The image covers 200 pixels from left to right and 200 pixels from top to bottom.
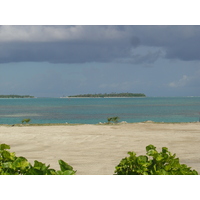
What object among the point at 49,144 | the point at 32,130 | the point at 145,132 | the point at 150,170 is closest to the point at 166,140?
the point at 145,132

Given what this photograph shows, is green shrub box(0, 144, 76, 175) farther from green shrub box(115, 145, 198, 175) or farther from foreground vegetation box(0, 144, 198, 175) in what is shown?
green shrub box(115, 145, 198, 175)

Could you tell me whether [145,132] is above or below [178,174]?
above

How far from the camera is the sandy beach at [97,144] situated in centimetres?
677

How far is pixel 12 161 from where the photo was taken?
269 centimetres

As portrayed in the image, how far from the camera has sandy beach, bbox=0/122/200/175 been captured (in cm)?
677

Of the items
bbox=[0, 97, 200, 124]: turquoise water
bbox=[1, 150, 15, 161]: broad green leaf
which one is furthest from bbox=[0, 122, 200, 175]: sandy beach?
bbox=[0, 97, 200, 124]: turquoise water

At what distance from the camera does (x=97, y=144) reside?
9070 mm

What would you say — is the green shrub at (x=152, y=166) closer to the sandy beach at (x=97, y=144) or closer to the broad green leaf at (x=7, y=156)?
the broad green leaf at (x=7, y=156)

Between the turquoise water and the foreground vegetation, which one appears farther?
the turquoise water

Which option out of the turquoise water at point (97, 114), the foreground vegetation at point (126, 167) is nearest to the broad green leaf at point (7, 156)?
the foreground vegetation at point (126, 167)

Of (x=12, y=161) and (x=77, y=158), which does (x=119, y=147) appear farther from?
(x=12, y=161)

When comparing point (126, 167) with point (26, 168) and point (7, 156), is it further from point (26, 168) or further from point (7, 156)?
point (7, 156)

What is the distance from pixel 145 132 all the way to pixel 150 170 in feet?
29.4
